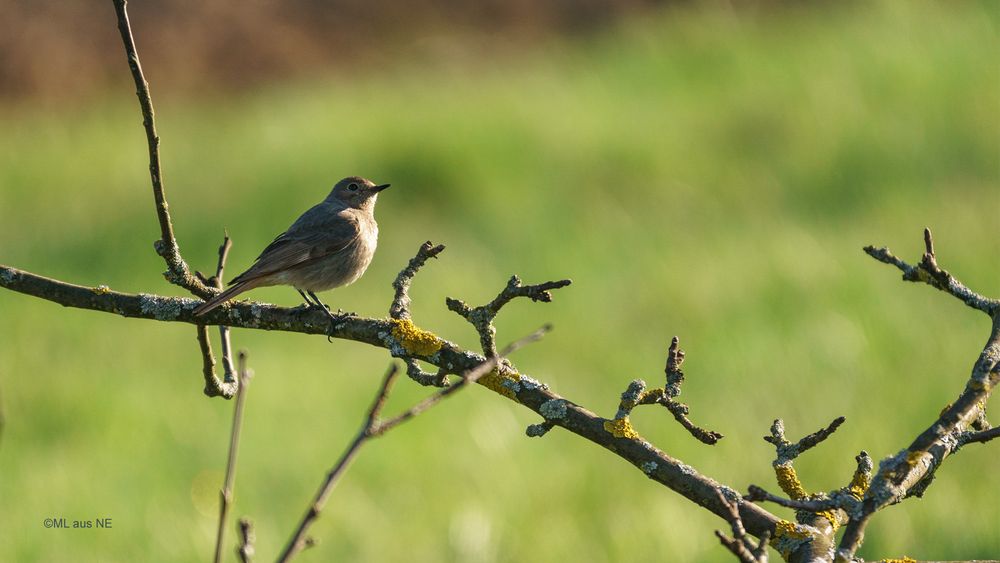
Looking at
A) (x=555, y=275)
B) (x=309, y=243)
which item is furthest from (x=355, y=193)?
(x=555, y=275)

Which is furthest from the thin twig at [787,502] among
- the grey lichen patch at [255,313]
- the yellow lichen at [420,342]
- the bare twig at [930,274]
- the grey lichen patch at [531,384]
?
the grey lichen patch at [255,313]

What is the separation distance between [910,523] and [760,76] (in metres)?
9.29

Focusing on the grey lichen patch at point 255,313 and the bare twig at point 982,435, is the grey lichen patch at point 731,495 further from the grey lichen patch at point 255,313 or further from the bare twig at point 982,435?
the grey lichen patch at point 255,313

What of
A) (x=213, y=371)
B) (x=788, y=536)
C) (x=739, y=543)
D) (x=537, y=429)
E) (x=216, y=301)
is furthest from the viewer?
(x=213, y=371)

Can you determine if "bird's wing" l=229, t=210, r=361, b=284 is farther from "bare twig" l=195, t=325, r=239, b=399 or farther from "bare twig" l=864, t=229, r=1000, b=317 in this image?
"bare twig" l=864, t=229, r=1000, b=317

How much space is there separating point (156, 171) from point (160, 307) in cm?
36

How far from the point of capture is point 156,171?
319cm

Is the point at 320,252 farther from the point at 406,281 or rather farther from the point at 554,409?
the point at 554,409

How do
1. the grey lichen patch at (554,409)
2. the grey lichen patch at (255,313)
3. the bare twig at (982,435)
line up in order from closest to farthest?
the bare twig at (982,435), the grey lichen patch at (554,409), the grey lichen patch at (255,313)

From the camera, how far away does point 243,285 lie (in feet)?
14.6

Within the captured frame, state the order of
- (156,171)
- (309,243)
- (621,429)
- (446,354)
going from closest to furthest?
(621,429) < (446,354) < (156,171) < (309,243)

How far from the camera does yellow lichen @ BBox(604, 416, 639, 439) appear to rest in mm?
2795

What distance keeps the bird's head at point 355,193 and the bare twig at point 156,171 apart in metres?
2.61

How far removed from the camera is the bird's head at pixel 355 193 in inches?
246
